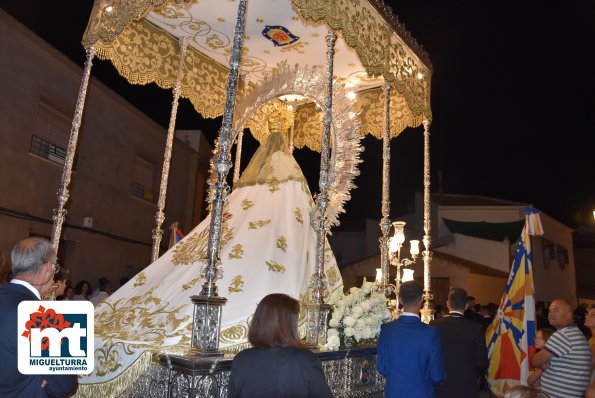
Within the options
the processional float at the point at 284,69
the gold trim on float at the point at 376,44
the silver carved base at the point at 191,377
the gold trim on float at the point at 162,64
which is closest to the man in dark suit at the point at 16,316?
the silver carved base at the point at 191,377

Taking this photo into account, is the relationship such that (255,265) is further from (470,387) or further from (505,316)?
(505,316)

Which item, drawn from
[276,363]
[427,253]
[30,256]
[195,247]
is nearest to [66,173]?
[195,247]

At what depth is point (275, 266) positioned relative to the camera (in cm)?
491

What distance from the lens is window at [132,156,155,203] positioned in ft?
45.4

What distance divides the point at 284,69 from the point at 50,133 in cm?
673

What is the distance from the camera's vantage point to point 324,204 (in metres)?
4.74

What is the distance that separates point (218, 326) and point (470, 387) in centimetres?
223

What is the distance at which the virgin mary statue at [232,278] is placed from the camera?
3.99 metres

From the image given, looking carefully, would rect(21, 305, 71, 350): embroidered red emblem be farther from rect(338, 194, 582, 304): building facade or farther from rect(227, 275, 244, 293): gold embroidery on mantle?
rect(338, 194, 582, 304): building facade

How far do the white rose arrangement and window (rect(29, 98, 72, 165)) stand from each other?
803 cm

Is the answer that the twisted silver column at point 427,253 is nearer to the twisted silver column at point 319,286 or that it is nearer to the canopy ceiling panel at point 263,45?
the canopy ceiling panel at point 263,45

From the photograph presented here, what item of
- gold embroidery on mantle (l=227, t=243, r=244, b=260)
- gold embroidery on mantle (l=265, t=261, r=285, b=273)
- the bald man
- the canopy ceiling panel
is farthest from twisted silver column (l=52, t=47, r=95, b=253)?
the bald man

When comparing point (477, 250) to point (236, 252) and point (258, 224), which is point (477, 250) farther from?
point (236, 252)

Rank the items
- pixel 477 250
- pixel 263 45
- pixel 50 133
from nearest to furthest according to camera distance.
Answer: pixel 263 45 < pixel 50 133 < pixel 477 250
